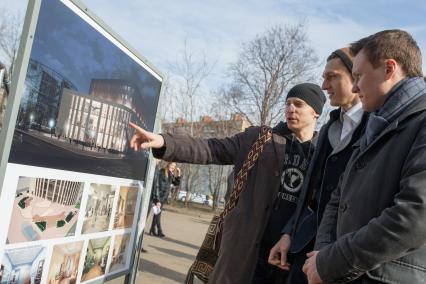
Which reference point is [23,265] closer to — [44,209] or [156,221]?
[44,209]

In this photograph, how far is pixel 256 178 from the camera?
9.93 ft

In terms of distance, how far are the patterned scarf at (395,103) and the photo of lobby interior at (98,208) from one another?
5.00 ft

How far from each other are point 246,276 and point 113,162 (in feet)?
3.69

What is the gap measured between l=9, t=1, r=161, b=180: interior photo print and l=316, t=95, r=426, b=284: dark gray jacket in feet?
4.38

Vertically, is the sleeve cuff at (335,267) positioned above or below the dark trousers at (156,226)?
above

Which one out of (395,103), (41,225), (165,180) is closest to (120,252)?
(41,225)

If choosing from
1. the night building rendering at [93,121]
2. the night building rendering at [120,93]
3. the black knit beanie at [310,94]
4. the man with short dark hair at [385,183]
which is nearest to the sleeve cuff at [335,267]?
the man with short dark hair at [385,183]

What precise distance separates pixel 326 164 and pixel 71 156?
1.43m

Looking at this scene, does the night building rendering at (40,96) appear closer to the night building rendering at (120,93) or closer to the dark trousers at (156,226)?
the night building rendering at (120,93)

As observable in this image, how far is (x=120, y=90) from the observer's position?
272cm

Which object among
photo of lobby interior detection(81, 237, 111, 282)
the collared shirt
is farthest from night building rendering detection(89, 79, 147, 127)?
the collared shirt

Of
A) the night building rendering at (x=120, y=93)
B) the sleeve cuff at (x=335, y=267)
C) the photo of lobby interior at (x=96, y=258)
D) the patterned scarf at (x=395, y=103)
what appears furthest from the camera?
the photo of lobby interior at (x=96, y=258)

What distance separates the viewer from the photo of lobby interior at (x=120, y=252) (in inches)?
119

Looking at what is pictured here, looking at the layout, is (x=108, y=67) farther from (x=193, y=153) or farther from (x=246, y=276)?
(x=246, y=276)
